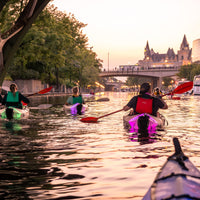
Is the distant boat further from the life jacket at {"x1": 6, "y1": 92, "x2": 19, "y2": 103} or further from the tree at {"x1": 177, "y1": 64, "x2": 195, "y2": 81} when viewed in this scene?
the life jacket at {"x1": 6, "y1": 92, "x2": 19, "y2": 103}

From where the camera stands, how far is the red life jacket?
10.1 meters

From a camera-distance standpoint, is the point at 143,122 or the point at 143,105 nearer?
the point at 143,122

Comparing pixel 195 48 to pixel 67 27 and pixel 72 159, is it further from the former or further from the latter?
pixel 72 159

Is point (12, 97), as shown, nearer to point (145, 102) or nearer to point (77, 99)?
point (77, 99)

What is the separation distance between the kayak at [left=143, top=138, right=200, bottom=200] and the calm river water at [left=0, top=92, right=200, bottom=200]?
4.09 feet

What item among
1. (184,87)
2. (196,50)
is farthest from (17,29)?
(196,50)

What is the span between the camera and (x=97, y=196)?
4.07 meters

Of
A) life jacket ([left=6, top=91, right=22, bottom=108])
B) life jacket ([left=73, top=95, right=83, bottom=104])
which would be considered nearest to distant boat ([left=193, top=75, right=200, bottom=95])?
life jacket ([left=73, top=95, right=83, bottom=104])

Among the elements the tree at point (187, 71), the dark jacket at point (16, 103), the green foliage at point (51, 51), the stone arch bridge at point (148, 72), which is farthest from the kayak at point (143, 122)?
the stone arch bridge at point (148, 72)

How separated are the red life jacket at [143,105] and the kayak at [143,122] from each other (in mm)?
210

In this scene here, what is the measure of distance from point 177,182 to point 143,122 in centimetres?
739

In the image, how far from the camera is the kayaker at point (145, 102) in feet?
32.8

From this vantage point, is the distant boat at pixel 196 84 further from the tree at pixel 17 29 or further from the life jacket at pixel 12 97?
the life jacket at pixel 12 97

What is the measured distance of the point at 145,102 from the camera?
398 inches
